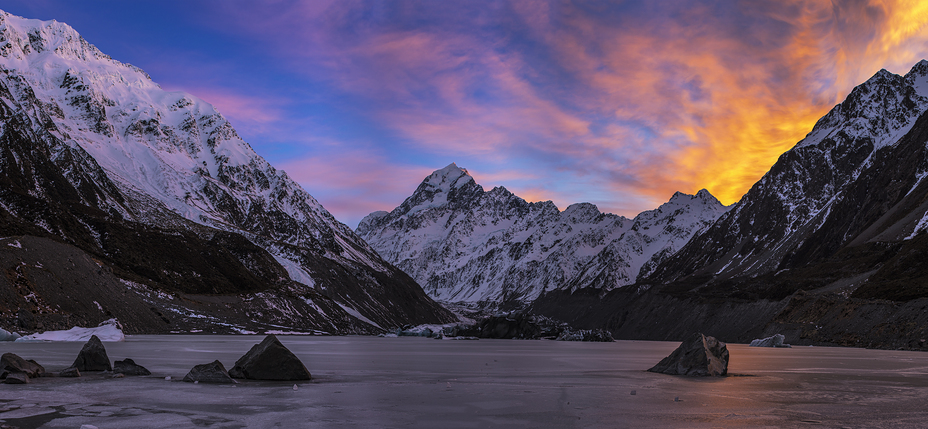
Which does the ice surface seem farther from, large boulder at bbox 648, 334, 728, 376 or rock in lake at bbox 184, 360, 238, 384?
large boulder at bbox 648, 334, 728, 376

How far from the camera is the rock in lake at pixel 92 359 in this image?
96.0 ft

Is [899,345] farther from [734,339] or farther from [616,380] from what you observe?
[616,380]

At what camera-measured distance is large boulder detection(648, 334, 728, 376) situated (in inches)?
1251

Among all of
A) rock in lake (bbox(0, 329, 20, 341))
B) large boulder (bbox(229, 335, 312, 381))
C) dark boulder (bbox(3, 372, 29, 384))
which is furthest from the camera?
rock in lake (bbox(0, 329, 20, 341))

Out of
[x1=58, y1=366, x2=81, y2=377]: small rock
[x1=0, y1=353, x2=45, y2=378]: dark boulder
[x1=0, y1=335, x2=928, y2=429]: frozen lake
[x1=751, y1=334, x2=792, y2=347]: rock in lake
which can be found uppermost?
[x1=751, y1=334, x2=792, y2=347]: rock in lake

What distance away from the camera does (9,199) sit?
140 metres

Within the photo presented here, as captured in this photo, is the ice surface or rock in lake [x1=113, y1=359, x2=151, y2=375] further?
the ice surface

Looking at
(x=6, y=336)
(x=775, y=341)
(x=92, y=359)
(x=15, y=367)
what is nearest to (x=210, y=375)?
(x=15, y=367)

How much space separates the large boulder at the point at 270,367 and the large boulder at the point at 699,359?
1872 cm

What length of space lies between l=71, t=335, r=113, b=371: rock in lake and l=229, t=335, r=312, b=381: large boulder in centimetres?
716

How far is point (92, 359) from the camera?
96.2ft

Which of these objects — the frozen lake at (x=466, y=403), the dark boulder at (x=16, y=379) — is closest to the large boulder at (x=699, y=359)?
the frozen lake at (x=466, y=403)

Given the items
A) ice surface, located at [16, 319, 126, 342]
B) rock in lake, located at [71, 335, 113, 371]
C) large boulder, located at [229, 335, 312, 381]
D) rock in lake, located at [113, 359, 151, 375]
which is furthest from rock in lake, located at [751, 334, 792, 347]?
rock in lake, located at [71, 335, 113, 371]

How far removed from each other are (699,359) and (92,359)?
95.3 ft
